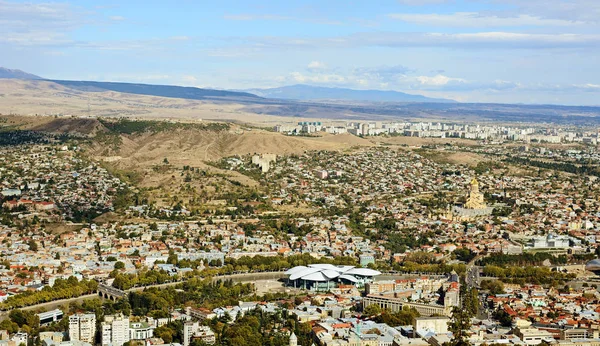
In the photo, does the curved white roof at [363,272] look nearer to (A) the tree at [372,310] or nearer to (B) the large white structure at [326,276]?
(B) the large white structure at [326,276]

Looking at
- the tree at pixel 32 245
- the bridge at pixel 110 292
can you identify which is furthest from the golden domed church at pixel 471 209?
the bridge at pixel 110 292

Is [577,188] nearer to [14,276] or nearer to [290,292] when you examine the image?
[290,292]

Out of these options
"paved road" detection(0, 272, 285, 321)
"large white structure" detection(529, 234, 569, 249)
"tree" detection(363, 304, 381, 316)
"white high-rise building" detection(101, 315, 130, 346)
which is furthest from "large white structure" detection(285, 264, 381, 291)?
"large white structure" detection(529, 234, 569, 249)

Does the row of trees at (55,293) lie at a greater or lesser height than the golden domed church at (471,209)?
lesser

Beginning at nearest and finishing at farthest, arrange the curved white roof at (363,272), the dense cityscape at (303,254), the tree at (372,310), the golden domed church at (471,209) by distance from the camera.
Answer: the dense cityscape at (303,254) < the tree at (372,310) < the curved white roof at (363,272) < the golden domed church at (471,209)

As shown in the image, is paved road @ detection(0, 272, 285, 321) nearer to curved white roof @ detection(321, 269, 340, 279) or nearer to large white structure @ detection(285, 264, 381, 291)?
large white structure @ detection(285, 264, 381, 291)

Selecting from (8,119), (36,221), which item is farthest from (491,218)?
(8,119)

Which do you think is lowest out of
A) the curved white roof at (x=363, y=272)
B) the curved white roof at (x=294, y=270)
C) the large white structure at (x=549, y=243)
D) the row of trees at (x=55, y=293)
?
the row of trees at (x=55, y=293)
